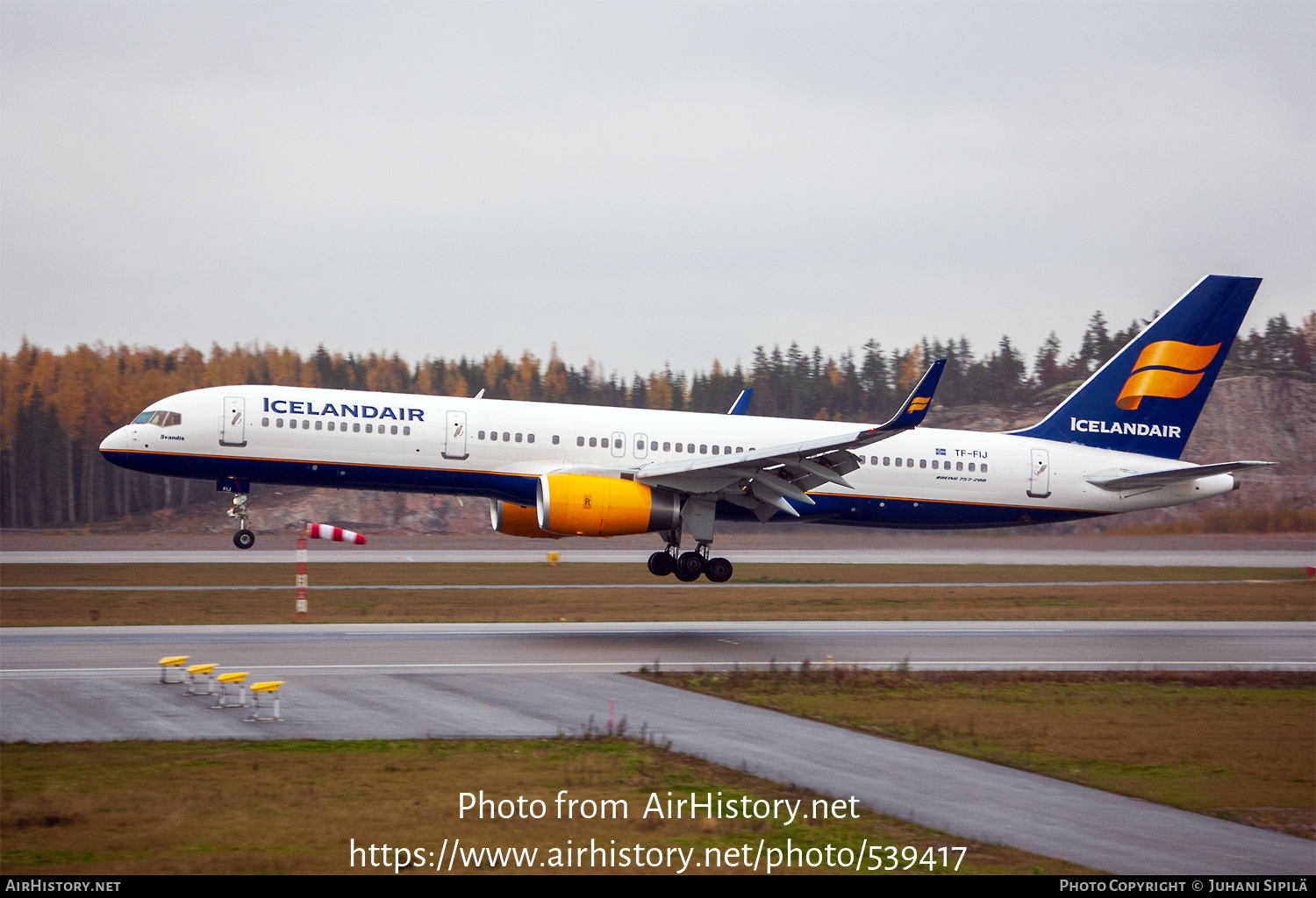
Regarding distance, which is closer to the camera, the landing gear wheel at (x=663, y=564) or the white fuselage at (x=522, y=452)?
the white fuselage at (x=522, y=452)

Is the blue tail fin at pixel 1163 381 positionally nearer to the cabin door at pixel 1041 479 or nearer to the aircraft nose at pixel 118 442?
→ the cabin door at pixel 1041 479

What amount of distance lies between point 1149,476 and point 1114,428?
2.86 metres

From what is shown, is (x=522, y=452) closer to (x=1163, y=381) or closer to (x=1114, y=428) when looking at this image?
(x=1114, y=428)

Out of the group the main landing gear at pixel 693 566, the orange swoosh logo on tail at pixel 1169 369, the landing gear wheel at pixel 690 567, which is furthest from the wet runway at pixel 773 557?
the landing gear wheel at pixel 690 567

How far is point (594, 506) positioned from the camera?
97.3 feet

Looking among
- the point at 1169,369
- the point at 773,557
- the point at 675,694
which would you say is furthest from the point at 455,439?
the point at 773,557

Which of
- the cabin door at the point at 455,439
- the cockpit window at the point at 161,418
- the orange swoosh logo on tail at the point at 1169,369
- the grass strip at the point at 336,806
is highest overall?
the orange swoosh logo on tail at the point at 1169,369

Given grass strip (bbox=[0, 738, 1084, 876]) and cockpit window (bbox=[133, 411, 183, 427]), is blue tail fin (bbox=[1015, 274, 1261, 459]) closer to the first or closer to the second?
cockpit window (bbox=[133, 411, 183, 427])

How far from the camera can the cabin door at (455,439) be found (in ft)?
102

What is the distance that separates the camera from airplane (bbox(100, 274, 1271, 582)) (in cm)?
3078

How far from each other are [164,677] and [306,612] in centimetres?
1054

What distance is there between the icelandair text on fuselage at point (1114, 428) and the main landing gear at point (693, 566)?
489 inches

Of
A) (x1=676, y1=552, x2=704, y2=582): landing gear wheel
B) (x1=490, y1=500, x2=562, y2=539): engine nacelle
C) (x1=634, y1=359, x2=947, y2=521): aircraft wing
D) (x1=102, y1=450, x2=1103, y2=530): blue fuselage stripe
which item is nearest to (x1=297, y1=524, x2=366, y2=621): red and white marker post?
(x1=102, y1=450, x2=1103, y2=530): blue fuselage stripe
